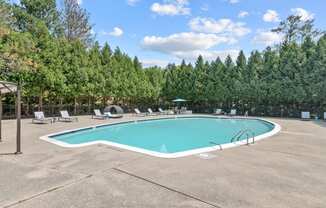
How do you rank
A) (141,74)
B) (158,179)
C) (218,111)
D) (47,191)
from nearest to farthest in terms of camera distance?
(47,191)
(158,179)
(218,111)
(141,74)

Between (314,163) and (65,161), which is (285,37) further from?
(65,161)

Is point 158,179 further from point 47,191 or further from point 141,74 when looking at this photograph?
point 141,74

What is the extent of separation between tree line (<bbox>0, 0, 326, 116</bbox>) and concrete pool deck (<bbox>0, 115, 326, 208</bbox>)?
11.1 meters

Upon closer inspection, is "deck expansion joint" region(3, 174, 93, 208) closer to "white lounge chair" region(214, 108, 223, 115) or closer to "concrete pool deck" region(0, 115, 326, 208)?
"concrete pool deck" region(0, 115, 326, 208)

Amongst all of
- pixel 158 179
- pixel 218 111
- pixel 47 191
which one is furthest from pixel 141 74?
pixel 47 191

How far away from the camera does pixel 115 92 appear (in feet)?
84.9

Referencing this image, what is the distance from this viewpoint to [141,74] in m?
30.8

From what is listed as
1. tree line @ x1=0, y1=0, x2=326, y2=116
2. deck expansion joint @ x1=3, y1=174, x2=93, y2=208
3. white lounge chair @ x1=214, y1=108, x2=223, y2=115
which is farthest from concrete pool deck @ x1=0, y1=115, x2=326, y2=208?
white lounge chair @ x1=214, y1=108, x2=223, y2=115

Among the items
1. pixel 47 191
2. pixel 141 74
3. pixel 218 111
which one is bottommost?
pixel 47 191

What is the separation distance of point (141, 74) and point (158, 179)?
26468 millimetres

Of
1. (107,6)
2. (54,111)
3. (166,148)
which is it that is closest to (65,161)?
(166,148)

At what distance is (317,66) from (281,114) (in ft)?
17.6

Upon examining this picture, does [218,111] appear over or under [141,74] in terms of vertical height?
under

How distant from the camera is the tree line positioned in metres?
19.9
